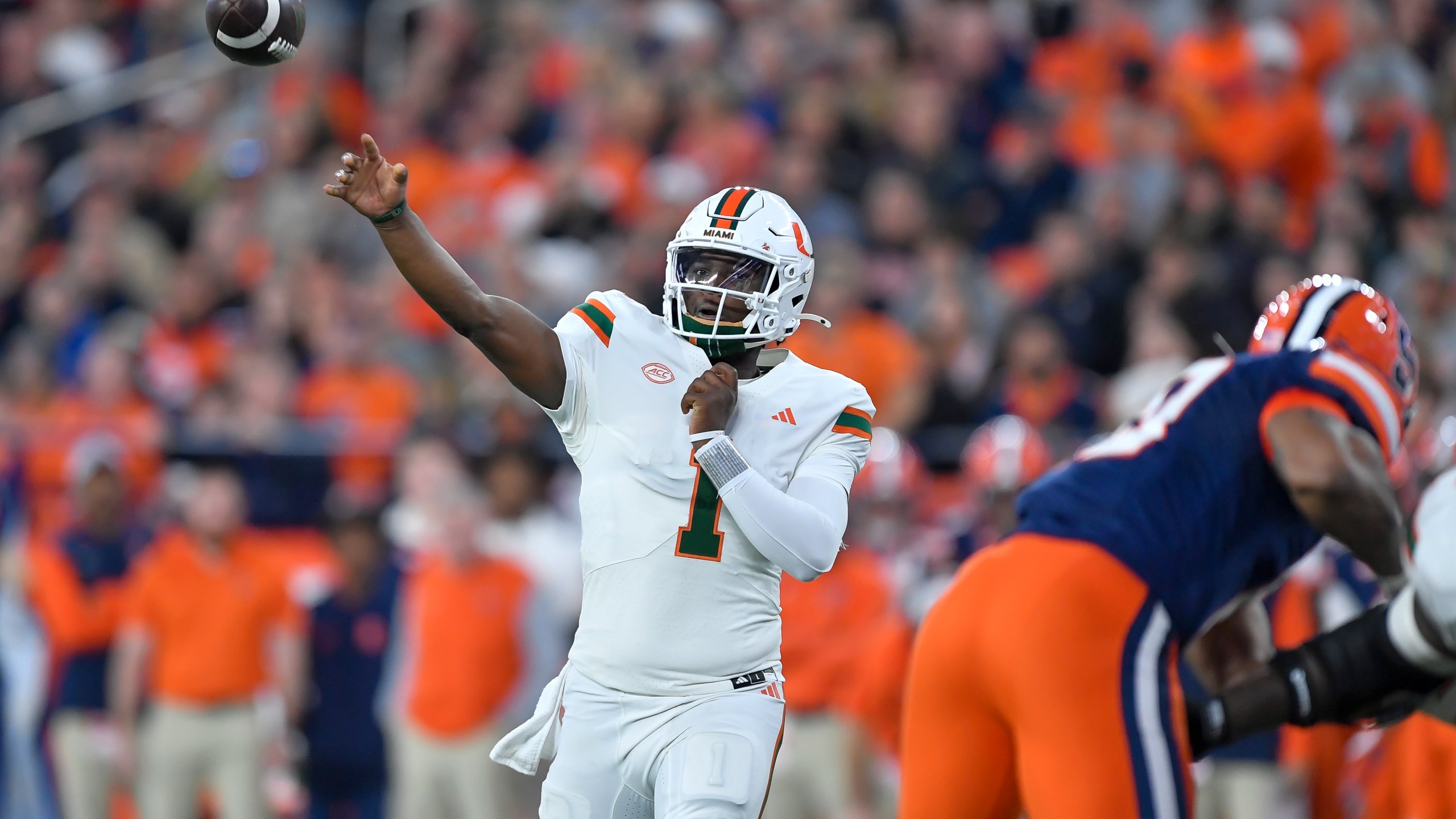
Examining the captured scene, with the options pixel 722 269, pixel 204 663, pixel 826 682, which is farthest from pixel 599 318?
pixel 204 663

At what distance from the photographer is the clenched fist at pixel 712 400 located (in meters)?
4.15

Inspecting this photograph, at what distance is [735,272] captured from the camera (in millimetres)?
4434

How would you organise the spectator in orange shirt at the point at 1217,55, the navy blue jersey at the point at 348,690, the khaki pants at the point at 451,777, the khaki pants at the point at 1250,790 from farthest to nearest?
the spectator in orange shirt at the point at 1217,55 < the navy blue jersey at the point at 348,690 < the khaki pants at the point at 451,777 < the khaki pants at the point at 1250,790

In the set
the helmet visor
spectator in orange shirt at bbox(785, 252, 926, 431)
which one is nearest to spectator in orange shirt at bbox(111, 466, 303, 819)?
spectator in orange shirt at bbox(785, 252, 926, 431)

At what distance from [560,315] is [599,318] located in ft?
21.2

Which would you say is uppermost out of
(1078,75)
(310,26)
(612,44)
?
(310,26)

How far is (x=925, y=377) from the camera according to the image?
9.70 m

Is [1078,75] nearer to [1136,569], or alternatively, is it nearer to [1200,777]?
[1200,777]

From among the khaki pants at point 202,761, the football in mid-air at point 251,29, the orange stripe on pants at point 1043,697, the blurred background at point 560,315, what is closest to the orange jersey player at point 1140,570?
the orange stripe on pants at point 1043,697

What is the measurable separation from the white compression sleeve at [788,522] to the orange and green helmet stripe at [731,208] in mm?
665

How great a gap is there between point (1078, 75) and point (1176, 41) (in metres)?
0.63

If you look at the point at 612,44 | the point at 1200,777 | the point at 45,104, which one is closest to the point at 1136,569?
the point at 1200,777

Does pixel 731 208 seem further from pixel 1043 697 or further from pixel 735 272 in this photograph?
pixel 1043 697

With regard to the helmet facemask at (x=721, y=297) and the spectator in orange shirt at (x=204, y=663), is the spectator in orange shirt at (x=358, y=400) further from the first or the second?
the helmet facemask at (x=721, y=297)
